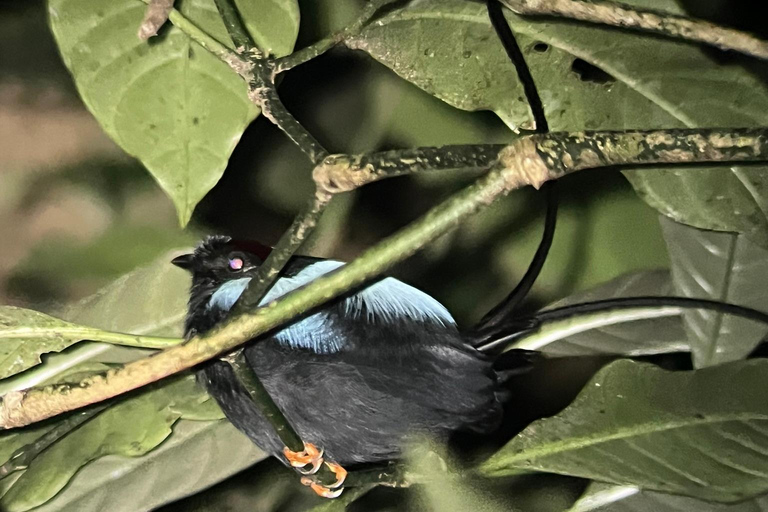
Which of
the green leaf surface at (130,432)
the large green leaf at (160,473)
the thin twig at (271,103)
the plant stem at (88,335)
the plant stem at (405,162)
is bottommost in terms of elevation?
the large green leaf at (160,473)

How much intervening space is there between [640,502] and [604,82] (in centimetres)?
28

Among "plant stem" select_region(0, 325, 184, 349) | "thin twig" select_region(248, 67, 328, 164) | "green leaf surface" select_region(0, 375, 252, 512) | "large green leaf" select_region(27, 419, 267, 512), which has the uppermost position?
"thin twig" select_region(248, 67, 328, 164)

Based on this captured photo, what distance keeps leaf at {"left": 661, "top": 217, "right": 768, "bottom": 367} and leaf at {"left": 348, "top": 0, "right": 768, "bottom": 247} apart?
0.02m

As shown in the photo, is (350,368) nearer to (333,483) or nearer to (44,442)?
(333,483)

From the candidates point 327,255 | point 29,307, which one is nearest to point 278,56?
point 327,255

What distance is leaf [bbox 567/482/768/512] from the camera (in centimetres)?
43

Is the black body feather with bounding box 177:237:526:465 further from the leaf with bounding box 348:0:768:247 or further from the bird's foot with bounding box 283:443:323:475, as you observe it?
the leaf with bounding box 348:0:768:247

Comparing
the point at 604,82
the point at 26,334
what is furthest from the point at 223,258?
the point at 604,82

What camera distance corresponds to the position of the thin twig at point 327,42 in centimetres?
38

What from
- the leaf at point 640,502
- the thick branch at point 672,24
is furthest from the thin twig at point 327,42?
the leaf at point 640,502

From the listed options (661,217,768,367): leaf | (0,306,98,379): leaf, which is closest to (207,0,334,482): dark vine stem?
(0,306,98,379): leaf

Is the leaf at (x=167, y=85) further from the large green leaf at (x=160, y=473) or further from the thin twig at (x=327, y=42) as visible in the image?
the large green leaf at (x=160, y=473)

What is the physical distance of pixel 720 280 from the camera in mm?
454

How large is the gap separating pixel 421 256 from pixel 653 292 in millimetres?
168
